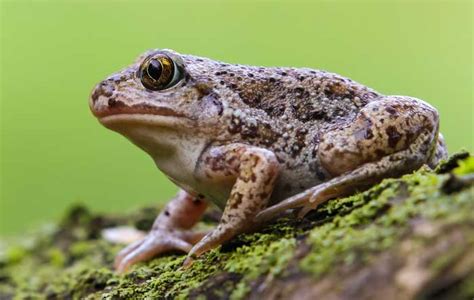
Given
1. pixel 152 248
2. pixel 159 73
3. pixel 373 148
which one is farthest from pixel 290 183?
pixel 152 248

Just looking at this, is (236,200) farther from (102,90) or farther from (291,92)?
(102,90)

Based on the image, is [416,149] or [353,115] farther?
[353,115]

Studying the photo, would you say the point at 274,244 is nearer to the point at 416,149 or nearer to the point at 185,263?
the point at 185,263

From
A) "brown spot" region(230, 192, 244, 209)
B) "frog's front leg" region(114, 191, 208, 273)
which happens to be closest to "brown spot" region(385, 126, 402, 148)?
"brown spot" region(230, 192, 244, 209)

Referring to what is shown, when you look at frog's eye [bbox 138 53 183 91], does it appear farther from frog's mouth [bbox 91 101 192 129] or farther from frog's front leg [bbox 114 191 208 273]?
→ frog's front leg [bbox 114 191 208 273]

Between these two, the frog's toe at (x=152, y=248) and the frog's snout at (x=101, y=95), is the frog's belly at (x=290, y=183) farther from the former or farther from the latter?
the frog's toe at (x=152, y=248)

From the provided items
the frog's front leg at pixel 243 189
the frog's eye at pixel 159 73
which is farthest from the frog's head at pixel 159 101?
the frog's front leg at pixel 243 189

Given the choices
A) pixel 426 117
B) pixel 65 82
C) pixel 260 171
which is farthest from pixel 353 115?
pixel 65 82
